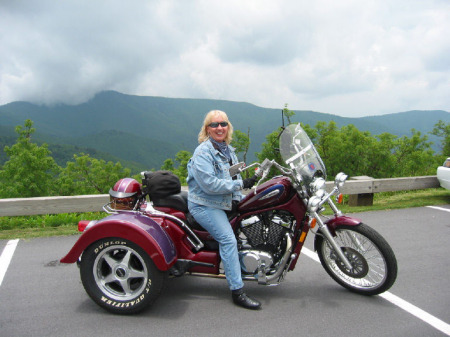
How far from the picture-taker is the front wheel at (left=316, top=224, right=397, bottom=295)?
339 cm

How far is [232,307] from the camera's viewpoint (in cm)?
345

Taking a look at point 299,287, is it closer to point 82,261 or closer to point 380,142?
point 82,261

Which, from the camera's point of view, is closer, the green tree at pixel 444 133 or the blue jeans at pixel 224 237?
the blue jeans at pixel 224 237

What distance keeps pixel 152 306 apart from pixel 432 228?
4.83 metres

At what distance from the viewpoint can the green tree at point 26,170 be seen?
42.8m

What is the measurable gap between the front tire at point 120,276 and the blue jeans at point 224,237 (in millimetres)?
576

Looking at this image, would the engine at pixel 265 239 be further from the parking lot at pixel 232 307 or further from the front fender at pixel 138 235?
the front fender at pixel 138 235

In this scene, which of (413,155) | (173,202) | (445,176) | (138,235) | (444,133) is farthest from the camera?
(444,133)

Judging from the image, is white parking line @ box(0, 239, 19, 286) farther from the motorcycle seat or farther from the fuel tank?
the fuel tank

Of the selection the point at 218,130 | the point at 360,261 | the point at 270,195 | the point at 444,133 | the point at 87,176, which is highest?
the point at 444,133

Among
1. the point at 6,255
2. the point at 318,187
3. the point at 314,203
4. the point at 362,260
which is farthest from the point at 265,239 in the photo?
the point at 6,255

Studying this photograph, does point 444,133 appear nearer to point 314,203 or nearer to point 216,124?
point 314,203

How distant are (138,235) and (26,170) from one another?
47070 mm

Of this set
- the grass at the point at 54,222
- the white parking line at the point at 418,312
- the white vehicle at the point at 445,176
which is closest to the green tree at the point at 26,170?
the grass at the point at 54,222
